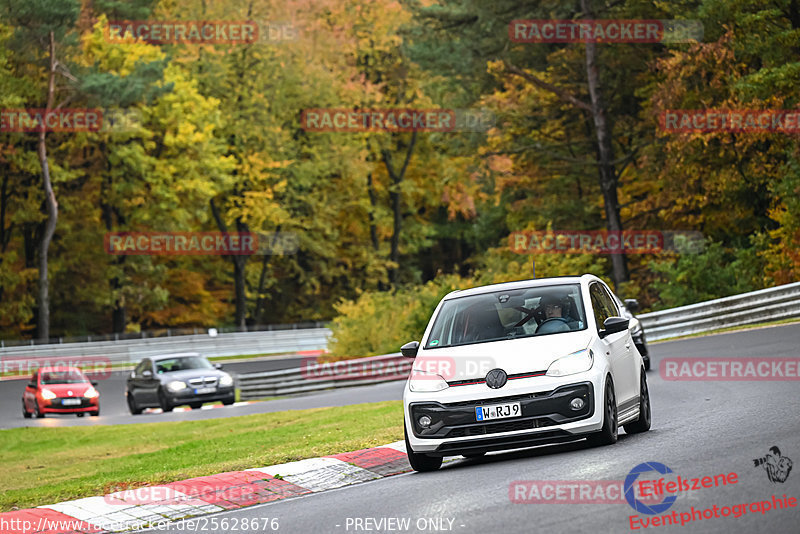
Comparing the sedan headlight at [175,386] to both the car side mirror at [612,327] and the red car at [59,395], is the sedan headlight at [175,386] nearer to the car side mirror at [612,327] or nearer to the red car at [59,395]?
the red car at [59,395]

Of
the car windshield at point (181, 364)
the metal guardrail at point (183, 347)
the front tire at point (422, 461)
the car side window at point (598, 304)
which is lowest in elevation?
the metal guardrail at point (183, 347)

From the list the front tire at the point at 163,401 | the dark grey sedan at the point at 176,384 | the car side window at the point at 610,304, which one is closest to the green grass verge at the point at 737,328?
the dark grey sedan at the point at 176,384

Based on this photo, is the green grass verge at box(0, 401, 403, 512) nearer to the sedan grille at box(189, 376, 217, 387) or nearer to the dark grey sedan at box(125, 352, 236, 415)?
the dark grey sedan at box(125, 352, 236, 415)

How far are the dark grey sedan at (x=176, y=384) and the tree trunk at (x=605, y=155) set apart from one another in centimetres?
1603

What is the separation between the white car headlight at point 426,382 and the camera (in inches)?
419

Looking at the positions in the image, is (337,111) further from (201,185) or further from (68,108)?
(68,108)

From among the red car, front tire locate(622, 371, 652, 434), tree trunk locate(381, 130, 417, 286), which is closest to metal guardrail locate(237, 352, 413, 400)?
the red car

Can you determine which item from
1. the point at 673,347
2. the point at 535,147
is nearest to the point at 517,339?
the point at 673,347

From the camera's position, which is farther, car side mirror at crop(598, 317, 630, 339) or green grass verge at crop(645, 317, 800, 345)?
green grass verge at crop(645, 317, 800, 345)

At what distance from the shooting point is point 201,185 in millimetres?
59375

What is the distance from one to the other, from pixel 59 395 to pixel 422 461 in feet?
72.9

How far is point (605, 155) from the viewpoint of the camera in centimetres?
4131

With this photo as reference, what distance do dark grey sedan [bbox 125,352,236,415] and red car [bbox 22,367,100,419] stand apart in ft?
4.23

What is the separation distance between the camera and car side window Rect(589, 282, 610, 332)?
1166 cm
